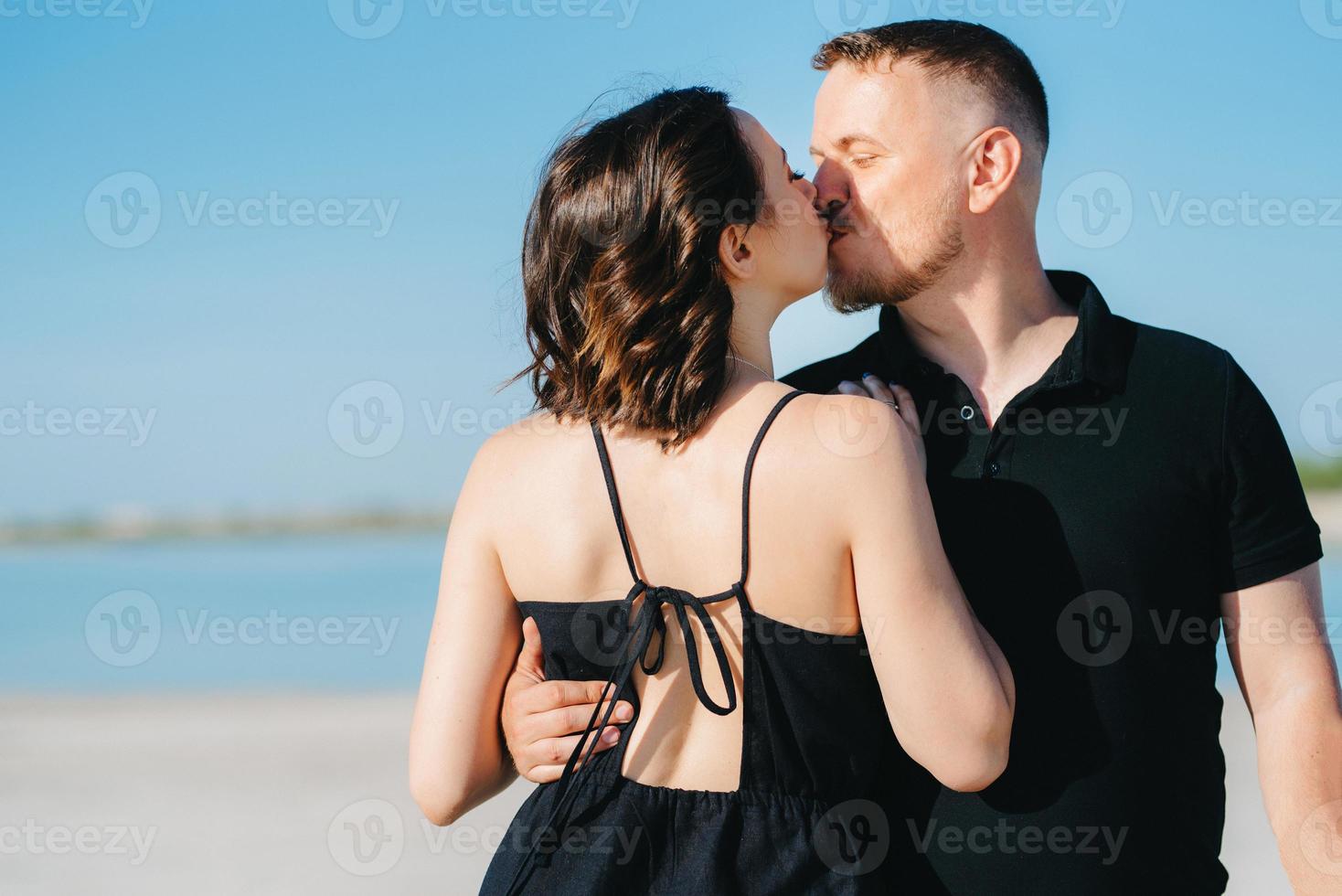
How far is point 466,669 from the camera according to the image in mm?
1957

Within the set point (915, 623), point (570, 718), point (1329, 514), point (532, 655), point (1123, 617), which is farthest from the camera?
point (1329, 514)

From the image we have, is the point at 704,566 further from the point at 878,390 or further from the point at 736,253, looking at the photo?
the point at 878,390

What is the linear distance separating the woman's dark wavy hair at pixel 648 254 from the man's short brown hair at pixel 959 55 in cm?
70

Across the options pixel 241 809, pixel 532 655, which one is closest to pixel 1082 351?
pixel 532 655

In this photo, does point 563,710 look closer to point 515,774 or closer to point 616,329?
point 515,774

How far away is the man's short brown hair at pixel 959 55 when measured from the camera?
2.38 m

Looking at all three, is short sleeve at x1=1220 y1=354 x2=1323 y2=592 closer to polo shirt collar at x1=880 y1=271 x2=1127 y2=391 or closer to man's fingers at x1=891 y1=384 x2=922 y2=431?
polo shirt collar at x1=880 y1=271 x2=1127 y2=391

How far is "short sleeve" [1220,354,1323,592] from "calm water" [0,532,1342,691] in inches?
292

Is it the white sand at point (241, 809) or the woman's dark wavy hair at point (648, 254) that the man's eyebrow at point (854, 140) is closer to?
the woman's dark wavy hair at point (648, 254)

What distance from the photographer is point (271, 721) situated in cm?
819

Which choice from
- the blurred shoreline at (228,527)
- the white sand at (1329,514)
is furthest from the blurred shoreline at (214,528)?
the white sand at (1329,514)

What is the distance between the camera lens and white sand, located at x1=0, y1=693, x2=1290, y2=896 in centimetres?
546

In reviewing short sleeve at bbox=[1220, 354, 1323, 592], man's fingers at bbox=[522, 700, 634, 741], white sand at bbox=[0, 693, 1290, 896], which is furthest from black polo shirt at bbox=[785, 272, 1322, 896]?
white sand at bbox=[0, 693, 1290, 896]

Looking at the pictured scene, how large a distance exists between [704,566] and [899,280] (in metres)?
0.96
